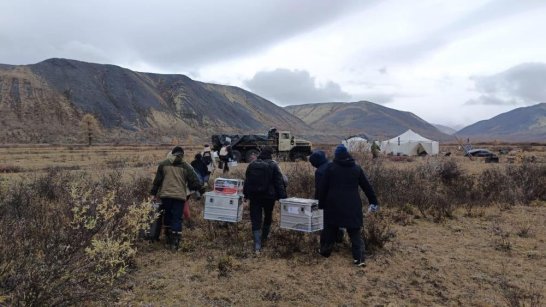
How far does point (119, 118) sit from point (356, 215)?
7838cm

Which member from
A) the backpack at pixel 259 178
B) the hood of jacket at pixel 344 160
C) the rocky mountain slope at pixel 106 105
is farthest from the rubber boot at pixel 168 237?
the rocky mountain slope at pixel 106 105

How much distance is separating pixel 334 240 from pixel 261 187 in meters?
1.25

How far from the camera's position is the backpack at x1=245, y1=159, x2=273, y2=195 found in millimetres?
6316

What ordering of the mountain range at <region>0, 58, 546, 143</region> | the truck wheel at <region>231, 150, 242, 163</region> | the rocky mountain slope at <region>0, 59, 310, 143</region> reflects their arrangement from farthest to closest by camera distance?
the rocky mountain slope at <region>0, 59, 310, 143</region>, the mountain range at <region>0, 58, 546, 143</region>, the truck wheel at <region>231, 150, 242, 163</region>

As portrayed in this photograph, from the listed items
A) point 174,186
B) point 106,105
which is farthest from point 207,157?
point 106,105

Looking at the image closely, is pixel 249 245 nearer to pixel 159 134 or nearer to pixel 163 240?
pixel 163 240

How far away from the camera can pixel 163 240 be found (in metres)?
7.04

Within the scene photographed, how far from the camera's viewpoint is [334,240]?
6270 mm

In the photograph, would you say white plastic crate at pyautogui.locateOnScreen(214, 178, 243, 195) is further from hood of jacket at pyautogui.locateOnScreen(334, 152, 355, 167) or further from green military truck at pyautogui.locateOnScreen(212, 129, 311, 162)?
green military truck at pyautogui.locateOnScreen(212, 129, 311, 162)

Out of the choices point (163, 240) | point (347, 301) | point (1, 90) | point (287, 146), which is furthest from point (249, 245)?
point (1, 90)

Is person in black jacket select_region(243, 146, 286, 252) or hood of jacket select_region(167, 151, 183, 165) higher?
hood of jacket select_region(167, 151, 183, 165)

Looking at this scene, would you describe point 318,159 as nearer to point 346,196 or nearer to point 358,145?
point 346,196

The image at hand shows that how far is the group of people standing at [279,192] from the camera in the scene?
5.85 meters

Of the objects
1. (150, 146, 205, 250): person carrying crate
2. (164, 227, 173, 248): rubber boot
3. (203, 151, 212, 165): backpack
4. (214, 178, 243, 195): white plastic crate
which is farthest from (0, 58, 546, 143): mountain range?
(214, 178, 243, 195): white plastic crate
